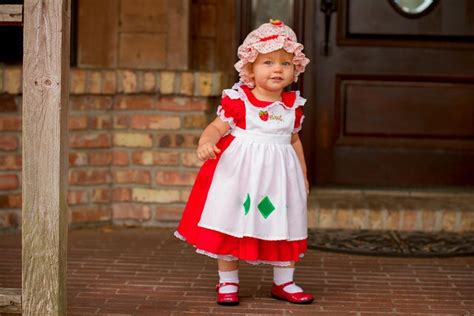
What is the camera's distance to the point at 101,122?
5.44m

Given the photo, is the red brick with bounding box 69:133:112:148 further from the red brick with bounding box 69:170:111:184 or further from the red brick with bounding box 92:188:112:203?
the red brick with bounding box 92:188:112:203

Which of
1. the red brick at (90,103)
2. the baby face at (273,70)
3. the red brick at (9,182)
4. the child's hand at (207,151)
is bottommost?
the red brick at (9,182)

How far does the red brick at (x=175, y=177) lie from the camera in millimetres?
5477

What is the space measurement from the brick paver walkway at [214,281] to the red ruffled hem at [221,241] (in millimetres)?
204

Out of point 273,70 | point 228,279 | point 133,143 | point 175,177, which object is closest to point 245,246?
point 228,279

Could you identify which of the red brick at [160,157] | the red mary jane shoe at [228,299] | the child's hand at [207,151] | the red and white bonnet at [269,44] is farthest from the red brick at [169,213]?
the child's hand at [207,151]

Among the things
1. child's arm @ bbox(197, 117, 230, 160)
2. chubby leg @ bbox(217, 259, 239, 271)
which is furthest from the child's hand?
chubby leg @ bbox(217, 259, 239, 271)

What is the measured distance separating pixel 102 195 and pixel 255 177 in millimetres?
2030

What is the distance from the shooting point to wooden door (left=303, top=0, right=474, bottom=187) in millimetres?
5840

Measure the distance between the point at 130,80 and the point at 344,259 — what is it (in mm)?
1641

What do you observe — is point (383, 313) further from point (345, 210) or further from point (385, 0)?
point (385, 0)

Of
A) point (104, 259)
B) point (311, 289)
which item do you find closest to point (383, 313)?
point (311, 289)

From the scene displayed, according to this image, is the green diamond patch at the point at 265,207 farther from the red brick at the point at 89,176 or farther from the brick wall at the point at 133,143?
the red brick at the point at 89,176

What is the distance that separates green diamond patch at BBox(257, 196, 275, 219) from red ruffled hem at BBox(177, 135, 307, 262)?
0.36ft
